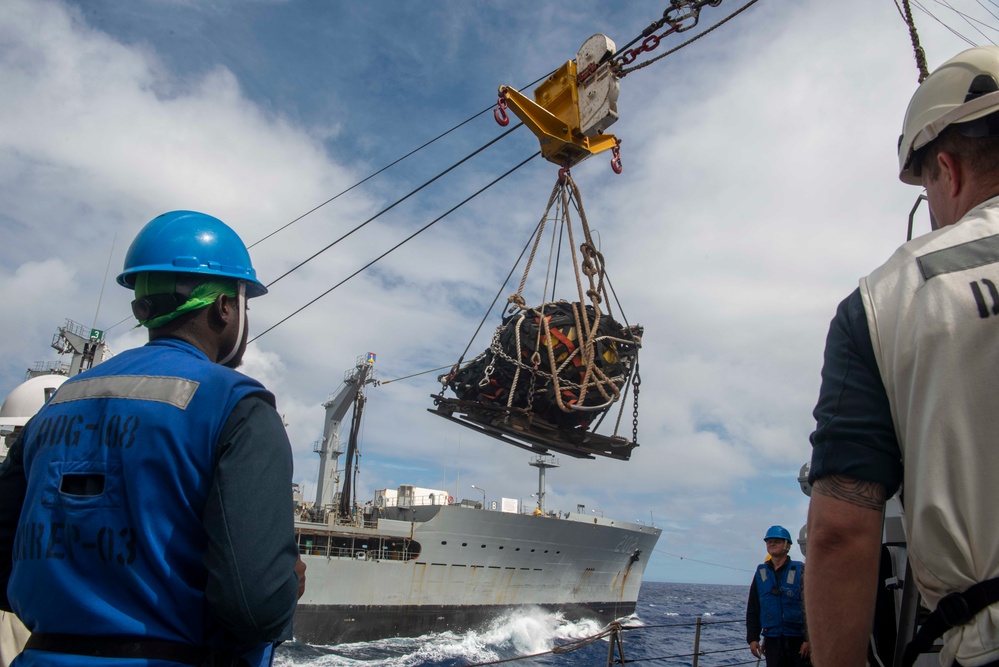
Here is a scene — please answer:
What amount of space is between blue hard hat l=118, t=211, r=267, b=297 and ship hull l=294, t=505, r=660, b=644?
2201 centimetres

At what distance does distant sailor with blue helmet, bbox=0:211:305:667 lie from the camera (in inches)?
45.2

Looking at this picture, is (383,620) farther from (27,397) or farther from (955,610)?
(955,610)

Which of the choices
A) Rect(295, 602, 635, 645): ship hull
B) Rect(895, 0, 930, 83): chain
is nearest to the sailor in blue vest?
Rect(895, 0, 930, 83): chain

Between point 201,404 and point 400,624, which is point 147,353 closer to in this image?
point 201,404

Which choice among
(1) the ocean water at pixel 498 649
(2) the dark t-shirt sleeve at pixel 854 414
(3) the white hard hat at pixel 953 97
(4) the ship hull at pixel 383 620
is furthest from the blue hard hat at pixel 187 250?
(4) the ship hull at pixel 383 620

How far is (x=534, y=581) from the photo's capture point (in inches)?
1102

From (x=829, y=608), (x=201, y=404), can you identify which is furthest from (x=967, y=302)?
(x=201, y=404)

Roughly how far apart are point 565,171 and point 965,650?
5612 millimetres

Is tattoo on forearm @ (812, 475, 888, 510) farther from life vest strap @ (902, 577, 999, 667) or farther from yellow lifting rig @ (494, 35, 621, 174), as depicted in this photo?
yellow lifting rig @ (494, 35, 621, 174)

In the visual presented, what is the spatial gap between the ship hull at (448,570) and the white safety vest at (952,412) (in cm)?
2289

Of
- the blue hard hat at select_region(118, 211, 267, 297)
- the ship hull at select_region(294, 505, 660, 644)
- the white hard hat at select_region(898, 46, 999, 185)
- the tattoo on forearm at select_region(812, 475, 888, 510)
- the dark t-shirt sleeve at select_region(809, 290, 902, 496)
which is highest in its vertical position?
the white hard hat at select_region(898, 46, 999, 185)

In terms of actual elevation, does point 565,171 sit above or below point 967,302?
above

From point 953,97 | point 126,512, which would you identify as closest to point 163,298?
point 126,512

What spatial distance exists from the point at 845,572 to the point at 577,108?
5509mm
